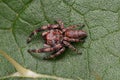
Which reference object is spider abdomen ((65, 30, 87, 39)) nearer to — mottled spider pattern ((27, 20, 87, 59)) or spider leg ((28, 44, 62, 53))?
mottled spider pattern ((27, 20, 87, 59))

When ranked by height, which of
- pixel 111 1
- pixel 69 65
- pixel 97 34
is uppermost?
pixel 111 1

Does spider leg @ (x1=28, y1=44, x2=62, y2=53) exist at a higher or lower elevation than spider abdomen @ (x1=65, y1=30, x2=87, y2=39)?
lower

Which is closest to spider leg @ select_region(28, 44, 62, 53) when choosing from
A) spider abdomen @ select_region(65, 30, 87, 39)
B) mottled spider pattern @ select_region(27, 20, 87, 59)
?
mottled spider pattern @ select_region(27, 20, 87, 59)

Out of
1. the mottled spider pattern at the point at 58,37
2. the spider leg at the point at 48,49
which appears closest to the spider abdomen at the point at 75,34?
the mottled spider pattern at the point at 58,37

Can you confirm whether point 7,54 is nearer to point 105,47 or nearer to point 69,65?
point 69,65

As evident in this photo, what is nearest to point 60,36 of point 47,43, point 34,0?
point 47,43

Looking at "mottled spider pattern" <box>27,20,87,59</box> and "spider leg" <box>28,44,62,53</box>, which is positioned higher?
"mottled spider pattern" <box>27,20,87,59</box>
